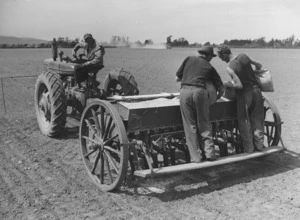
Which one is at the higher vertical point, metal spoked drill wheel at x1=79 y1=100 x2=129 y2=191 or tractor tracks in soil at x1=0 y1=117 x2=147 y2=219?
metal spoked drill wheel at x1=79 y1=100 x2=129 y2=191

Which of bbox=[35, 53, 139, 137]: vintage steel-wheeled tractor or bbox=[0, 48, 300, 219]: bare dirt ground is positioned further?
bbox=[35, 53, 139, 137]: vintage steel-wheeled tractor

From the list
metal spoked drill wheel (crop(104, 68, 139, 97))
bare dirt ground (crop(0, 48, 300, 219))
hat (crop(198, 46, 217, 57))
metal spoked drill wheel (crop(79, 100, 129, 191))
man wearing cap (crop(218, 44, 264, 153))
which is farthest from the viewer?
metal spoked drill wheel (crop(104, 68, 139, 97))

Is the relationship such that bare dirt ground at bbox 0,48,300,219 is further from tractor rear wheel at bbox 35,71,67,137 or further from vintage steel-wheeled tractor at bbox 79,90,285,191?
tractor rear wheel at bbox 35,71,67,137

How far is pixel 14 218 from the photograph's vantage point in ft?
13.9

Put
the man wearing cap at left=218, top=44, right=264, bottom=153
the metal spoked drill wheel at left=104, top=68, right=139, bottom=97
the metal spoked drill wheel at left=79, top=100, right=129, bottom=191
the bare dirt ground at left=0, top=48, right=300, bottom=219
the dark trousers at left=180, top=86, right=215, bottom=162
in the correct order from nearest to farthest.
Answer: the bare dirt ground at left=0, top=48, right=300, bottom=219 < the metal spoked drill wheel at left=79, top=100, right=129, bottom=191 < the dark trousers at left=180, top=86, right=215, bottom=162 < the man wearing cap at left=218, top=44, right=264, bottom=153 < the metal spoked drill wheel at left=104, top=68, right=139, bottom=97

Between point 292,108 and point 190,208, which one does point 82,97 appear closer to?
point 190,208

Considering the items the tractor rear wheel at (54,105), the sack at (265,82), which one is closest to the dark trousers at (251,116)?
the sack at (265,82)

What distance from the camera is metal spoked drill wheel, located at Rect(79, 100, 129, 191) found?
4566 millimetres

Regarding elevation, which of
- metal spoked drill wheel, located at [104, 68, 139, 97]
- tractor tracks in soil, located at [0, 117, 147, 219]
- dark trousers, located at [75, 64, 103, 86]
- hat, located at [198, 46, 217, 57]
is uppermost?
hat, located at [198, 46, 217, 57]

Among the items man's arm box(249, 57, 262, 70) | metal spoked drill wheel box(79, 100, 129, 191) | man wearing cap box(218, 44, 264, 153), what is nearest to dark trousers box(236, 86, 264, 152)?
man wearing cap box(218, 44, 264, 153)

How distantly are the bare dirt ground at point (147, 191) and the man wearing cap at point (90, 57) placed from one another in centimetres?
159

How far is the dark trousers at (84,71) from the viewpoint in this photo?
23.7ft

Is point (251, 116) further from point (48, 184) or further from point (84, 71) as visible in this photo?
point (84, 71)

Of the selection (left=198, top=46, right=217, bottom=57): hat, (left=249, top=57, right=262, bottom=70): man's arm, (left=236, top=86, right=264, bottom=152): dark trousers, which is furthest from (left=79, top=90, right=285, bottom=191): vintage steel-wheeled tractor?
(left=198, top=46, right=217, bottom=57): hat
